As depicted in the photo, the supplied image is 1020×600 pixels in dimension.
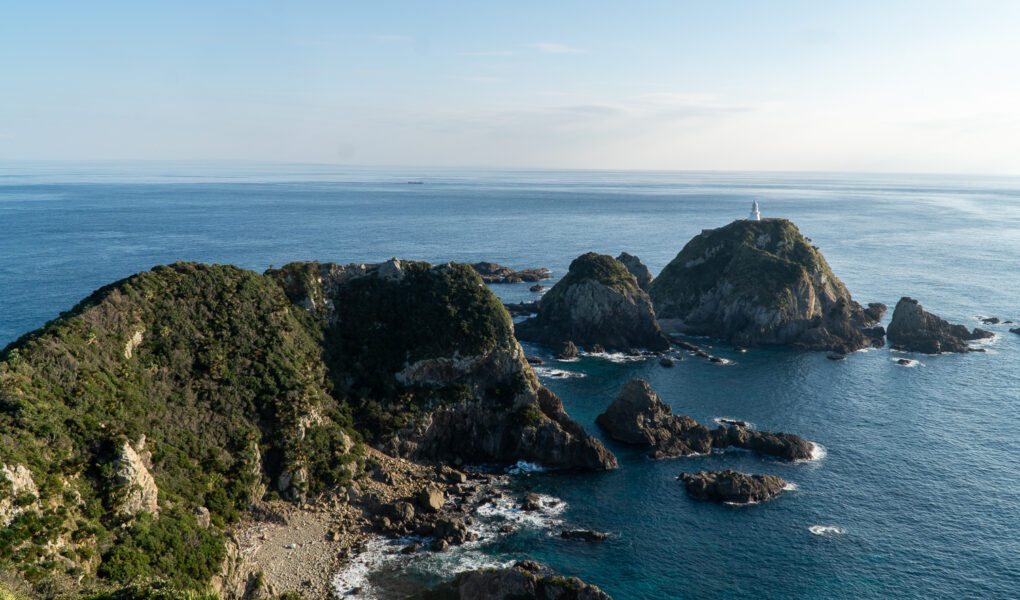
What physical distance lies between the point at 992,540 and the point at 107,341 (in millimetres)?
82633

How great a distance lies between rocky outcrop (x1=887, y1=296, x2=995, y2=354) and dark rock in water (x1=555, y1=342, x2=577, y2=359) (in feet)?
202

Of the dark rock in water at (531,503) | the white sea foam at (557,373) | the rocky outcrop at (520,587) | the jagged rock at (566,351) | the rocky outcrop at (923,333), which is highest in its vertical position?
the rocky outcrop at (923,333)

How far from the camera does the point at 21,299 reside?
119 meters

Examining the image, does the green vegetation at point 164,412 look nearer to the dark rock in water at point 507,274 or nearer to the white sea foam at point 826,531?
the white sea foam at point 826,531

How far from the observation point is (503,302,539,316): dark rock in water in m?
131

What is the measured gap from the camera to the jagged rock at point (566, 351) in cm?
10638

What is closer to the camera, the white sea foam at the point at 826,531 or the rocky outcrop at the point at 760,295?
the white sea foam at the point at 826,531

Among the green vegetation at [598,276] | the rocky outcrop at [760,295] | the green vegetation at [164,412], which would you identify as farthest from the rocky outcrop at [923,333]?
the green vegetation at [164,412]

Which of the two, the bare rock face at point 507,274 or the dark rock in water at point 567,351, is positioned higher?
the bare rock face at point 507,274

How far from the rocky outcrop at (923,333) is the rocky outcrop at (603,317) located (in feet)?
149

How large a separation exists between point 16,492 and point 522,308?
102086 mm

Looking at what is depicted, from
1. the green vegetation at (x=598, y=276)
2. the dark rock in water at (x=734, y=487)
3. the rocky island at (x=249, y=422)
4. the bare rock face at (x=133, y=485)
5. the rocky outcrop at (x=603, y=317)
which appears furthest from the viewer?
the green vegetation at (x=598, y=276)

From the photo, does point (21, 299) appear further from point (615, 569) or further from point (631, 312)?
point (615, 569)

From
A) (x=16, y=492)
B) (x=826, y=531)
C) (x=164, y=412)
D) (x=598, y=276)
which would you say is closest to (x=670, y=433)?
(x=826, y=531)
